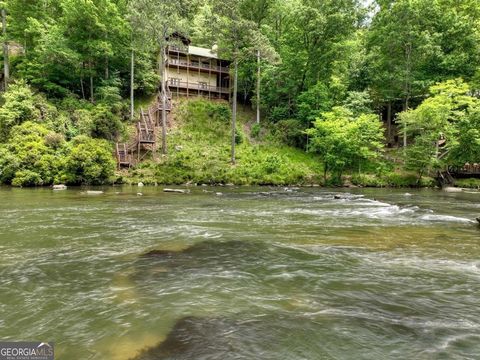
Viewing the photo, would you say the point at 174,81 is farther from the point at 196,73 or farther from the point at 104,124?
the point at 104,124

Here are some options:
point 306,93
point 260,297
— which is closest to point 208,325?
point 260,297

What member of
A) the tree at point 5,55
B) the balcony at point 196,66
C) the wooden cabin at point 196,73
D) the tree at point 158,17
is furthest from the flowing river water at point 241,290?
the balcony at point 196,66

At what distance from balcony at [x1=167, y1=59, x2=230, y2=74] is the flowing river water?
120ft

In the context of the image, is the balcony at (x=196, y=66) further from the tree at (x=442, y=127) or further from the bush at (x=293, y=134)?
the tree at (x=442, y=127)

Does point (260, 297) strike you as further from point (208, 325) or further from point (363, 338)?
point (363, 338)

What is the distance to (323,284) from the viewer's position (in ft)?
19.5

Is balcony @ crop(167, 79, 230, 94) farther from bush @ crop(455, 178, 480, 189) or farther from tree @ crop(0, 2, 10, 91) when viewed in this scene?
bush @ crop(455, 178, 480, 189)

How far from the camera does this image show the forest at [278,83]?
2883 centimetres

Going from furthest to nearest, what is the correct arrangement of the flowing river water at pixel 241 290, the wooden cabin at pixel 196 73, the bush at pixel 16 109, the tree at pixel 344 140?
the wooden cabin at pixel 196 73, the tree at pixel 344 140, the bush at pixel 16 109, the flowing river water at pixel 241 290

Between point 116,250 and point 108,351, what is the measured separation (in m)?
4.50

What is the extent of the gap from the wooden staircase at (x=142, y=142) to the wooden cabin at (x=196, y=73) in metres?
7.15

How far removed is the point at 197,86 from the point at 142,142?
50.6ft

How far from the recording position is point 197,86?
147ft

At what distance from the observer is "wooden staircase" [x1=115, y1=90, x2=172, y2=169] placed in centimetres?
3074
